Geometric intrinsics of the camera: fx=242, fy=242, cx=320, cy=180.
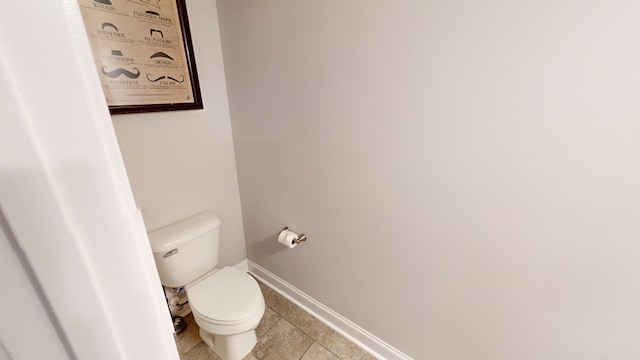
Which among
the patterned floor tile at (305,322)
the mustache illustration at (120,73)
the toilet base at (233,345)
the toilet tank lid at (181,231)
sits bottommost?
the patterned floor tile at (305,322)

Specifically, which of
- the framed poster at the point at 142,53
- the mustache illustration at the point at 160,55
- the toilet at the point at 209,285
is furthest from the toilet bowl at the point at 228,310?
the mustache illustration at the point at 160,55

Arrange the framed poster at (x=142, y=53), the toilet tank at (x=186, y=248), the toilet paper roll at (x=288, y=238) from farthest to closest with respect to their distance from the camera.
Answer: the toilet paper roll at (x=288, y=238) < the toilet tank at (x=186, y=248) < the framed poster at (x=142, y=53)

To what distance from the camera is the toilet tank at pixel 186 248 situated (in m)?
1.29

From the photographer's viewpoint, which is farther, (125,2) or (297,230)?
(297,230)

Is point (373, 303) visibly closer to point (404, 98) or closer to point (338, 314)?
point (338, 314)

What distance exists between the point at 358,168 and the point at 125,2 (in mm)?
1327

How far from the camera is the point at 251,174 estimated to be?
65.4 inches

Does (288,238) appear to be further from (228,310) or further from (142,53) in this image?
(142,53)

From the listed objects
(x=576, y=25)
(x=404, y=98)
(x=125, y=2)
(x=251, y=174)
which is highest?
(x=125, y=2)

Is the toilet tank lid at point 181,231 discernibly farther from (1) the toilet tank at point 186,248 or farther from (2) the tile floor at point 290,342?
(2) the tile floor at point 290,342

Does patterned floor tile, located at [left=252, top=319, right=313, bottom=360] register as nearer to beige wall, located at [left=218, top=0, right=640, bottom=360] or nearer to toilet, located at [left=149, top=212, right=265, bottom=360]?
toilet, located at [left=149, top=212, right=265, bottom=360]

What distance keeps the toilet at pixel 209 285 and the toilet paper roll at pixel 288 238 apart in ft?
0.91

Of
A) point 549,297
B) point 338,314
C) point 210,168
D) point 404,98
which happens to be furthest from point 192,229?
point 549,297

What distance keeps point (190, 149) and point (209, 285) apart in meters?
0.80
